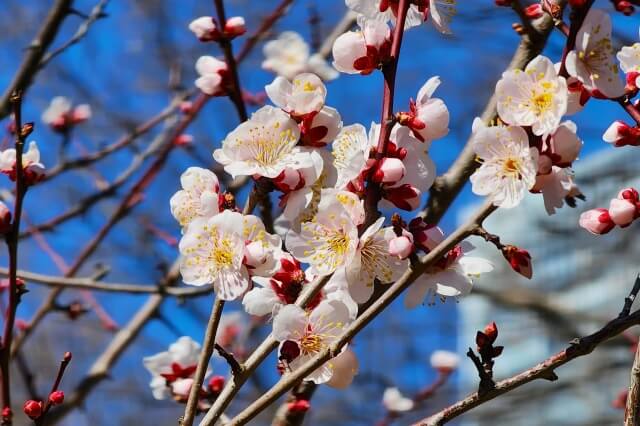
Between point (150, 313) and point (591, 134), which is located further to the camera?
point (591, 134)

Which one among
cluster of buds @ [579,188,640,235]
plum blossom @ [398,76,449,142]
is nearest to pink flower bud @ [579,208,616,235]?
cluster of buds @ [579,188,640,235]

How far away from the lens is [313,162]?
3.47ft

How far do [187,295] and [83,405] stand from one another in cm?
51

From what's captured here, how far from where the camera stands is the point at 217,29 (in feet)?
5.41

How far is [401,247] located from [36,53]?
5.10 feet

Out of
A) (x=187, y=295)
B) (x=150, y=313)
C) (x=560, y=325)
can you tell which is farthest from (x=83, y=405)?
(x=560, y=325)

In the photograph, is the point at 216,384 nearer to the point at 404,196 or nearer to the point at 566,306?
the point at 404,196

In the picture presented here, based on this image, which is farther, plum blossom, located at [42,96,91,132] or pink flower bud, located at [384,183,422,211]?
plum blossom, located at [42,96,91,132]

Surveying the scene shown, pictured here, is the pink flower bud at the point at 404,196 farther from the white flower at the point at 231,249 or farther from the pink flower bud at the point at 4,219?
the pink flower bud at the point at 4,219

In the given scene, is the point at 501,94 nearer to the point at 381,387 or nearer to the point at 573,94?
the point at 573,94

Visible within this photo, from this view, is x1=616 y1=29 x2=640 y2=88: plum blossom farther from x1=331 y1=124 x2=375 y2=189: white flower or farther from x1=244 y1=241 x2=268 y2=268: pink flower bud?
x1=244 y1=241 x2=268 y2=268: pink flower bud

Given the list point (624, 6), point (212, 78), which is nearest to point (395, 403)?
point (212, 78)

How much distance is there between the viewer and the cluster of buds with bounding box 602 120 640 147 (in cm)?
104

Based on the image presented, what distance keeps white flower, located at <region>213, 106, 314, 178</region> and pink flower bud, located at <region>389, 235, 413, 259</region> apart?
0.55 feet
